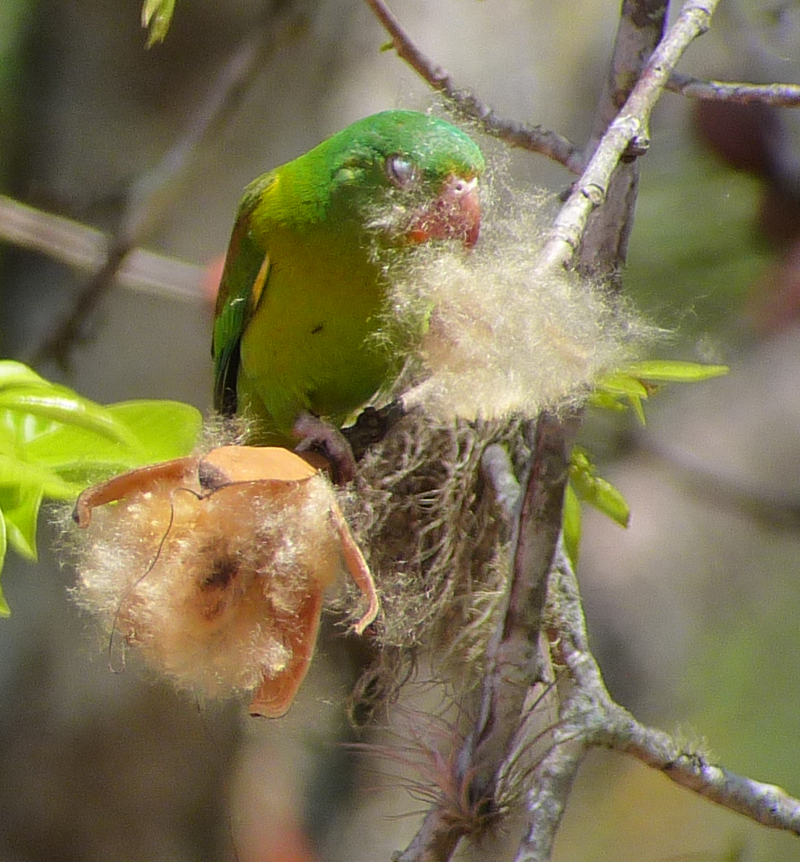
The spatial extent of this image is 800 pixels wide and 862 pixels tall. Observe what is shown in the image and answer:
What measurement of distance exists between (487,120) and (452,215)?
10cm

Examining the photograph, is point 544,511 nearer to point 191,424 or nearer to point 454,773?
point 454,773

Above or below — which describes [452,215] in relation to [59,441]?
above

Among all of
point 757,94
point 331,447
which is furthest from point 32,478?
point 757,94

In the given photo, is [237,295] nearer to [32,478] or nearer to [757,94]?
[32,478]

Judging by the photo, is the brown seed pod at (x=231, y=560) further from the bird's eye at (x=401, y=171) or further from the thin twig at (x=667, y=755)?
the bird's eye at (x=401, y=171)

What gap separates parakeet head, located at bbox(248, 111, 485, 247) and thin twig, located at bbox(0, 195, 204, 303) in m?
0.55

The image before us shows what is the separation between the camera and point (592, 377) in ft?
1.75

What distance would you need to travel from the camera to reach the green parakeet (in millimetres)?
803

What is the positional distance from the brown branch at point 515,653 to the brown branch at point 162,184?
0.94 meters

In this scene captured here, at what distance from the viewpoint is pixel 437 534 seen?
700 millimetres

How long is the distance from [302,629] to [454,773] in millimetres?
156

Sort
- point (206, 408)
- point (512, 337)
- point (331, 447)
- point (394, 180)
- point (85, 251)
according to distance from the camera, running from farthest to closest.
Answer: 1. point (206, 408)
2. point (85, 251)
3. point (394, 180)
4. point (331, 447)
5. point (512, 337)

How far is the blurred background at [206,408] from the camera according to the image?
170 centimetres

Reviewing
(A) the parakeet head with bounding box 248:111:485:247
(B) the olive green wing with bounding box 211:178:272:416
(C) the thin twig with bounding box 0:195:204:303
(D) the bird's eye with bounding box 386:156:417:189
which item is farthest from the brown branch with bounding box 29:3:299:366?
(D) the bird's eye with bounding box 386:156:417:189
